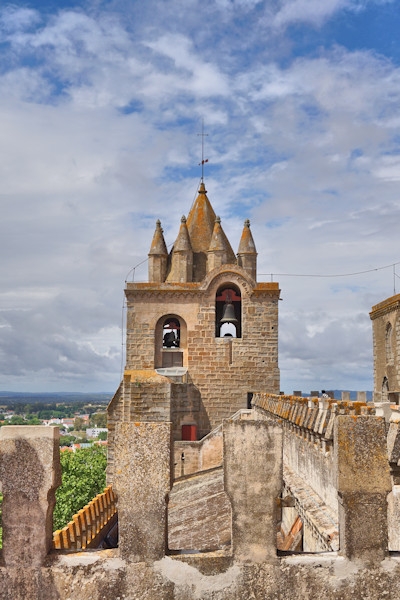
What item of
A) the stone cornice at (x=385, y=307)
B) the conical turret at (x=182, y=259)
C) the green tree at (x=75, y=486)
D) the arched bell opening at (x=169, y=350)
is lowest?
the green tree at (x=75, y=486)

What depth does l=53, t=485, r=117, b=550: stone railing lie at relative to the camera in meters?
7.36

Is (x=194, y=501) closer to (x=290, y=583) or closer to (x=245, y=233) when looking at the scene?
(x=290, y=583)

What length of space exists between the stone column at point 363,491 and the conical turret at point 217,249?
1964 cm

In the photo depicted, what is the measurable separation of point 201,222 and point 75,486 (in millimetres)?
12452

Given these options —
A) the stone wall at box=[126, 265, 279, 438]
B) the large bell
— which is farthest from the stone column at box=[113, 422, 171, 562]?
the stone wall at box=[126, 265, 279, 438]

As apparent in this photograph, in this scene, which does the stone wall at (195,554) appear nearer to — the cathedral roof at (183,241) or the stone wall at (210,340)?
the stone wall at (210,340)

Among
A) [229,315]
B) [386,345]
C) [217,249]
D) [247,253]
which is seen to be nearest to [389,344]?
[386,345]

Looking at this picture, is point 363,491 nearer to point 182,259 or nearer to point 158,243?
point 182,259

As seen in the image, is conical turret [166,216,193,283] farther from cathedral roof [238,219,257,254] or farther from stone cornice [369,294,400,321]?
stone cornice [369,294,400,321]

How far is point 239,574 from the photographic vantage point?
436cm

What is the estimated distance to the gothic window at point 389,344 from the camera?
26.7 metres

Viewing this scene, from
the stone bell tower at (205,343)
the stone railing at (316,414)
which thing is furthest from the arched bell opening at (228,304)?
the stone railing at (316,414)

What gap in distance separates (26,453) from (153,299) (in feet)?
62.9

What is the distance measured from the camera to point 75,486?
27.5 m
